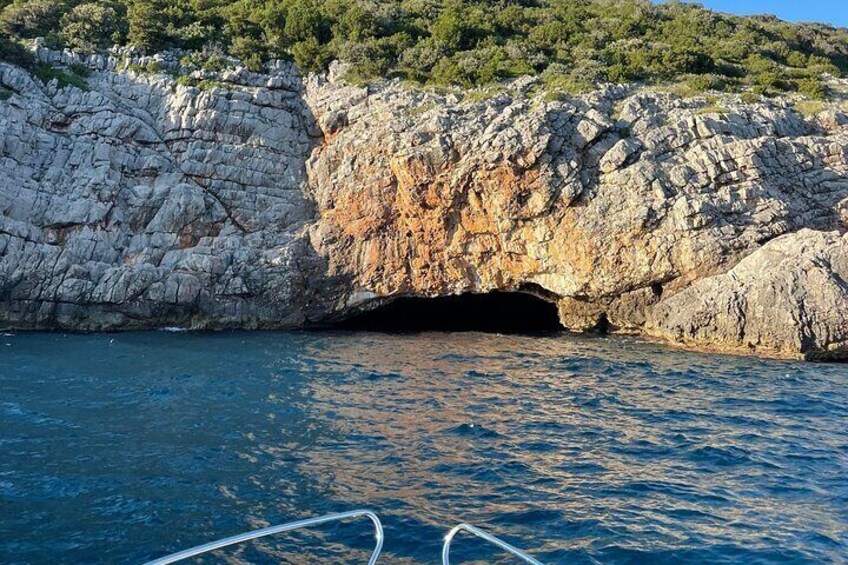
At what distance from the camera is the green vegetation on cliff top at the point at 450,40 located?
30344mm

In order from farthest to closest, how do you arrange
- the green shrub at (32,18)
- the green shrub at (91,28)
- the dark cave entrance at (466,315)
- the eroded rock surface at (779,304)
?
the green shrub at (32,18) < the green shrub at (91,28) < the dark cave entrance at (466,315) < the eroded rock surface at (779,304)

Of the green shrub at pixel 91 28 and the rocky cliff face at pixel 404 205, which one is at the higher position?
the green shrub at pixel 91 28

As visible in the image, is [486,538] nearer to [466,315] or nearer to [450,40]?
[466,315]

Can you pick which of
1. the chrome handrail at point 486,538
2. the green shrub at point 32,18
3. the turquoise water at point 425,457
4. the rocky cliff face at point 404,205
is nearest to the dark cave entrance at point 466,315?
the rocky cliff face at point 404,205

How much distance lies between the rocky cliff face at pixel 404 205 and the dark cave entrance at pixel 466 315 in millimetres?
2303

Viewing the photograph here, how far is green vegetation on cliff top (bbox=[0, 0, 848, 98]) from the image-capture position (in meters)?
30.3

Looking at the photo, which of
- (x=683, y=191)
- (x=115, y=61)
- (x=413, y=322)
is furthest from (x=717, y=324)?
(x=115, y=61)

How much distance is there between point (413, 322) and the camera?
99.2 feet

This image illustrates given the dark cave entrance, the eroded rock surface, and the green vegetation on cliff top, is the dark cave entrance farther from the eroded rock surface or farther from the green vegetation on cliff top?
the green vegetation on cliff top

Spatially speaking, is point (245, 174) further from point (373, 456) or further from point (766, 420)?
point (766, 420)

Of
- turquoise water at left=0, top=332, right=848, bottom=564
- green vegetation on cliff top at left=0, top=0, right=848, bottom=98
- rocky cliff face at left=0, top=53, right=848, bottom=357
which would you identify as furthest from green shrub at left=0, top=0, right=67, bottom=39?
turquoise water at left=0, top=332, right=848, bottom=564

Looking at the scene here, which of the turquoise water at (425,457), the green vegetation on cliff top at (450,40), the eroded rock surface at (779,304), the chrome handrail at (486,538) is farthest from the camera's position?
the green vegetation on cliff top at (450,40)

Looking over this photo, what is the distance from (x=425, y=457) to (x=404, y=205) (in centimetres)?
1584

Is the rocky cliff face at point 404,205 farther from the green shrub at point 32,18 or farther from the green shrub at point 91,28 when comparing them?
the green shrub at point 32,18
